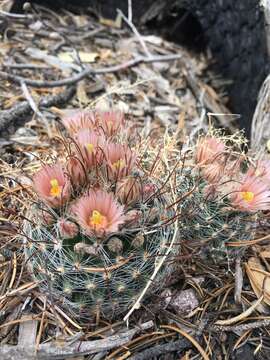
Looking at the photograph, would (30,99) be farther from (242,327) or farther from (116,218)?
(242,327)

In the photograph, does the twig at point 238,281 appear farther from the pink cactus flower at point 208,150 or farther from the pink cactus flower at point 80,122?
the pink cactus flower at point 80,122

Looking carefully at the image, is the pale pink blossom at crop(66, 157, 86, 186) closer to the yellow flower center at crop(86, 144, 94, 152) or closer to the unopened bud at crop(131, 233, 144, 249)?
the yellow flower center at crop(86, 144, 94, 152)

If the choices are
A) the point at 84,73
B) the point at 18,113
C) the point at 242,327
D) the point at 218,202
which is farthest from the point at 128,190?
the point at 84,73

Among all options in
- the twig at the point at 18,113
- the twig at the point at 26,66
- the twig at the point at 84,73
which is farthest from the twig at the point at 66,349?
the twig at the point at 26,66

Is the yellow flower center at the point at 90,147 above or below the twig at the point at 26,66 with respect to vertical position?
above

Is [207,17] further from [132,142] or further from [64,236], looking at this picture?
[64,236]

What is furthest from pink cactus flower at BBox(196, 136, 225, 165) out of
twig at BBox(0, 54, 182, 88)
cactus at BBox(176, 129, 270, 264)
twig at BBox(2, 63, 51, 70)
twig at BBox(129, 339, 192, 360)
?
twig at BBox(2, 63, 51, 70)

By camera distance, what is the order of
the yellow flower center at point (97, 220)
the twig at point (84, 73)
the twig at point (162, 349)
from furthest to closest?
the twig at point (84, 73)
the twig at point (162, 349)
the yellow flower center at point (97, 220)
